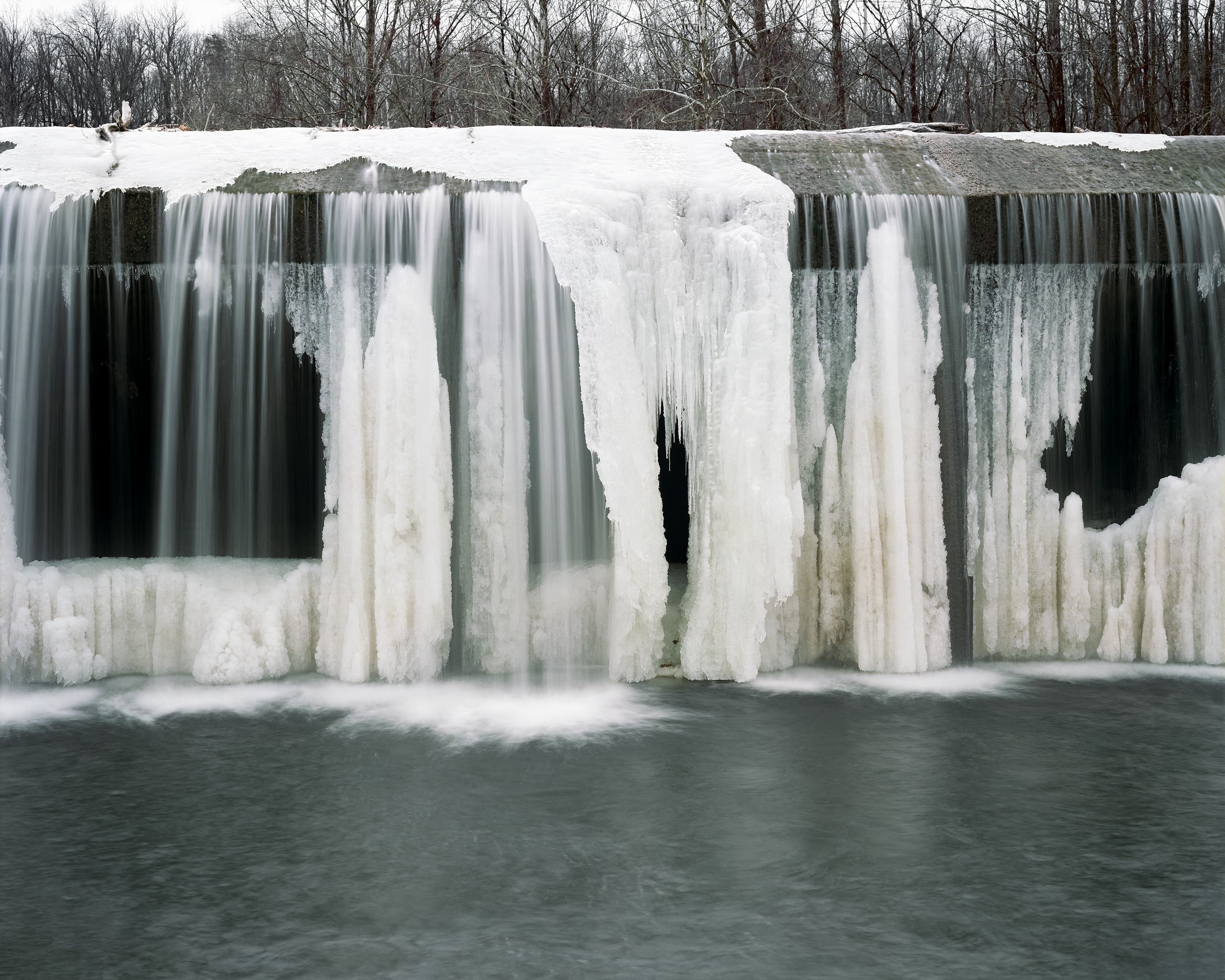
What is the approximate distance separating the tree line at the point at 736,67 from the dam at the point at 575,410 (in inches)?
272

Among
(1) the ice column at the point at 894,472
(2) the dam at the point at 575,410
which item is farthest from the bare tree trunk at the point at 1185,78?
(1) the ice column at the point at 894,472

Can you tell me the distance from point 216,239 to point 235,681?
2421mm

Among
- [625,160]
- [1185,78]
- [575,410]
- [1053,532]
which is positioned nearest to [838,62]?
[1185,78]

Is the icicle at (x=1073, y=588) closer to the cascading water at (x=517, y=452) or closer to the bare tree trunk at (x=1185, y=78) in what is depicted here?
the cascading water at (x=517, y=452)

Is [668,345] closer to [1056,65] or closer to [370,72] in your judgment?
[1056,65]

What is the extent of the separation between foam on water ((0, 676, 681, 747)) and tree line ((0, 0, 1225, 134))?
28.7 feet

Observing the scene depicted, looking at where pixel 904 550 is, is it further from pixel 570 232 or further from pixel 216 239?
pixel 216 239

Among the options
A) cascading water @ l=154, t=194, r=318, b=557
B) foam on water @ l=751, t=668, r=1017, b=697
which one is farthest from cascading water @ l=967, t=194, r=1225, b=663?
cascading water @ l=154, t=194, r=318, b=557

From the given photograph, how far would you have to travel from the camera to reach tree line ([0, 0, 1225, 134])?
50.0ft

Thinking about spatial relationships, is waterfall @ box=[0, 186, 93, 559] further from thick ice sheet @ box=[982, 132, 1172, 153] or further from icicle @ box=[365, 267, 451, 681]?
thick ice sheet @ box=[982, 132, 1172, 153]

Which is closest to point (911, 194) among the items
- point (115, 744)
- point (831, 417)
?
point (831, 417)

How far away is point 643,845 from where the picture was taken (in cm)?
457

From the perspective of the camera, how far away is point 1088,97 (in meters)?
16.8

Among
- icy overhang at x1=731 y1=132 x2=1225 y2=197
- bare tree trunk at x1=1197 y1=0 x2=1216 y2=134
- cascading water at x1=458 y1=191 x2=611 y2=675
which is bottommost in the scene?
cascading water at x1=458 y1=191 x2=611 y2=675
